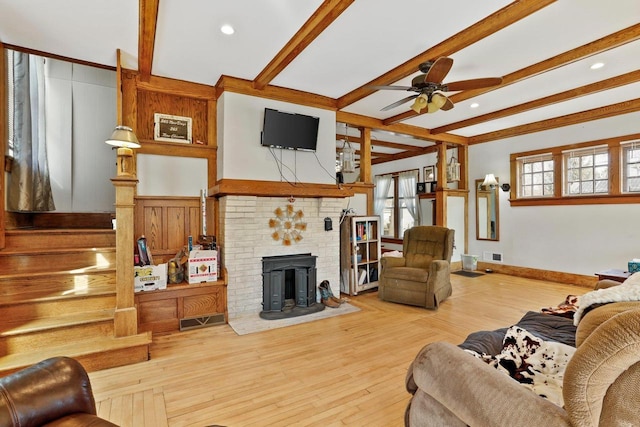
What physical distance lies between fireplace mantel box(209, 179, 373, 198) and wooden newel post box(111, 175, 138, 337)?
3.23 ft

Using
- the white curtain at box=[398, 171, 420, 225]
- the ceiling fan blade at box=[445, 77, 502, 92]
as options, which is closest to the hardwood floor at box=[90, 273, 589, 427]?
the ceiling fan blade at box=[445, 77, 502, 92]

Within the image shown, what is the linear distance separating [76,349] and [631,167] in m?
7.47

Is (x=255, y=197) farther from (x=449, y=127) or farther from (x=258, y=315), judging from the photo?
(x=449, y=127)

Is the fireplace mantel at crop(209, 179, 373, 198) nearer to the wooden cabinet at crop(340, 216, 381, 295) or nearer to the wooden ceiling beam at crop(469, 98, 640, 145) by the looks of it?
the wooden cabinet at crop(340, 216, 381, 295)

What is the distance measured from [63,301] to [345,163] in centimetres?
376

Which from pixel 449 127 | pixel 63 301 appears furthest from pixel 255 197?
pixel 449 127

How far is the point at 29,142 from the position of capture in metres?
3.93

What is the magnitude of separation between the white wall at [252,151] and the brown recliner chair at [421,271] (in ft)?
5.80

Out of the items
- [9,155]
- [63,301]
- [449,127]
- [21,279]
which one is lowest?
[63,301]

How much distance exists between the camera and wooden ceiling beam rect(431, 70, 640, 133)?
3.73m

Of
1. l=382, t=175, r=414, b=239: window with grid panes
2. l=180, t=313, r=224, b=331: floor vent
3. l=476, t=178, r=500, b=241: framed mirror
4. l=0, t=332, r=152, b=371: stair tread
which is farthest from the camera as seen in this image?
l=382, t=175, r=414, b=239: window with grid panes

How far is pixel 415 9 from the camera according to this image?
2475 millimetres

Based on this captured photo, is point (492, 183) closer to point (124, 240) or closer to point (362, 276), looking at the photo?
point (362, 276)

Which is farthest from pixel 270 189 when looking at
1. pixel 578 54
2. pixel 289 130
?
pixel 578 54
